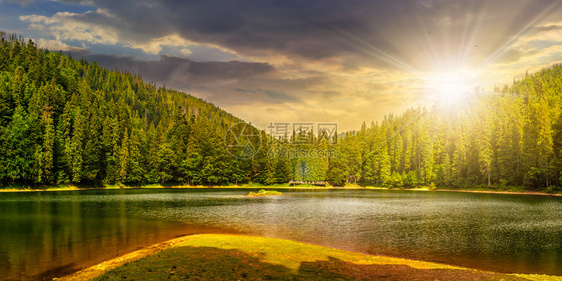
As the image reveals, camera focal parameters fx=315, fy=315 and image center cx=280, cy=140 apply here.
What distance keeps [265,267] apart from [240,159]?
379 ft

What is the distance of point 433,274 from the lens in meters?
14.3

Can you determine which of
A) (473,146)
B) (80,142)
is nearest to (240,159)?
(80,142)

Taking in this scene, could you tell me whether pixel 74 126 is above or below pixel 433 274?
above

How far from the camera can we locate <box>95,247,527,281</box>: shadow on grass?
13.0 m

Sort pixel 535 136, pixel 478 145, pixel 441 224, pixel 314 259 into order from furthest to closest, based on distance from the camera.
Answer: pixel 478 145, pixel 535 136, pixel 441 224, pixel 314 259

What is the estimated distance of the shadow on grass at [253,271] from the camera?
42.6 ft

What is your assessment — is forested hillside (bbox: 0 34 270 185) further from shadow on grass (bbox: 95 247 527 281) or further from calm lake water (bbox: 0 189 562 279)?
shadow on grass (bbox: 95 247 527 281)

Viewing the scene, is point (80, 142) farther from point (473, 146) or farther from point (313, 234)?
point (473, 146)

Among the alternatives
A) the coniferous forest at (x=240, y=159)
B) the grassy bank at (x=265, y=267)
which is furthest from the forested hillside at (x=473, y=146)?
the grassy bank at (x=265, y=267)

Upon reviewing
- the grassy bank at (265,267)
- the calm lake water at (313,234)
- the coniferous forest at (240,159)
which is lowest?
the calm lake water at (313,234)

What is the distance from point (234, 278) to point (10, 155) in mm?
90747

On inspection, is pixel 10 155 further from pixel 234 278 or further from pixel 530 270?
pixel 530 270

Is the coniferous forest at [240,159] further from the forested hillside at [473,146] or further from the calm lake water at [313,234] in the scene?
the calm lake water at [313,234]

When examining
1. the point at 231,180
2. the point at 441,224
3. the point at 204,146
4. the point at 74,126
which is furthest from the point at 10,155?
the point at 441,224
